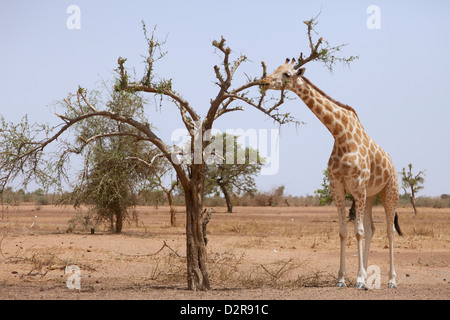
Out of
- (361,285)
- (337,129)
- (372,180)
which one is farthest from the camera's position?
(372,180)

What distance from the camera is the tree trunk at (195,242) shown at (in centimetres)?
1016

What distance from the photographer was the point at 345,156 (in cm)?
1066

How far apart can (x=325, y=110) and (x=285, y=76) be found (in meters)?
1.02

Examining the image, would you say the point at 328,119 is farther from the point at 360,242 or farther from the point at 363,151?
the point at 360,242

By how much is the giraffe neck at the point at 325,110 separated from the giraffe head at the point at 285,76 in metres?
0.14

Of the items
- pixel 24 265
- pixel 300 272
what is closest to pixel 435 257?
pixel 300 272

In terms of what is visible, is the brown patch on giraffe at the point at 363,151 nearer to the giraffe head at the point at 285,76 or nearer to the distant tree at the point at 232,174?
the giraffe head at the point at 285,76

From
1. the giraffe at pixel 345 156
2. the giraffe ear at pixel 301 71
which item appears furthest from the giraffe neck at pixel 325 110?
the giraffe ear at pixel 301 71

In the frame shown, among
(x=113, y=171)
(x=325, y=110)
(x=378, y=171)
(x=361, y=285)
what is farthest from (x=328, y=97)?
(x=113, y=171)

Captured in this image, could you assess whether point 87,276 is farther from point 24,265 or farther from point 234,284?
point 234,284

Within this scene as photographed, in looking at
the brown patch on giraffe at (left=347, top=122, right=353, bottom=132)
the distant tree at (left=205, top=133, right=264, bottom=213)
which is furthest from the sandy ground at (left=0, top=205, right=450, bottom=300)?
the distant tree at (left=205, top=133, right=264, bottom=213)

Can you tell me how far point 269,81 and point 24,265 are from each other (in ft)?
24.3

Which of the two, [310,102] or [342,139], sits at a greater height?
[310,102]

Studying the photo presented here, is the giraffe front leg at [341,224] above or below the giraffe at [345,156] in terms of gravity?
below
